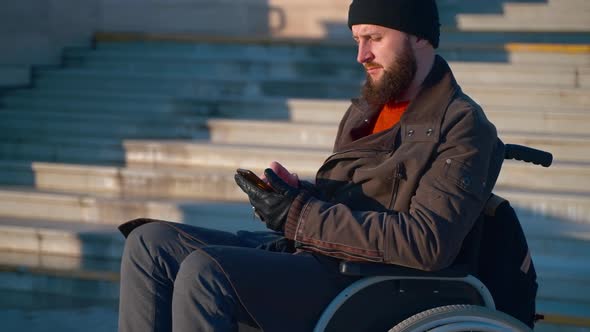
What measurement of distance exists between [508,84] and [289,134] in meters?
1.66

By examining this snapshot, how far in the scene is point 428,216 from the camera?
7.95ft

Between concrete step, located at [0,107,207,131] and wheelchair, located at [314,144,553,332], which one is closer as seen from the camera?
wheelchair, located at [314,144,553,332]

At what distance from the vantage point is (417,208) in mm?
2465

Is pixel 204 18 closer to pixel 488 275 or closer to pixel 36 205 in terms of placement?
pixel 36 205

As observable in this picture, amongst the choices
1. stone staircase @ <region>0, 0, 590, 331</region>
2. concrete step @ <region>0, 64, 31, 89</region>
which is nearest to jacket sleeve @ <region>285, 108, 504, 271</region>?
stone staircase @ <region>0, 0, 590, 331</region>

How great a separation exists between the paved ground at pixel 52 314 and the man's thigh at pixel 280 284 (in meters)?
1.89

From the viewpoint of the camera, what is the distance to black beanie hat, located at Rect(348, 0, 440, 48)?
2.69 metres

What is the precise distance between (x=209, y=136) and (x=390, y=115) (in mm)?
3615

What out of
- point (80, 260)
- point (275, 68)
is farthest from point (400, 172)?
point (275, 68)

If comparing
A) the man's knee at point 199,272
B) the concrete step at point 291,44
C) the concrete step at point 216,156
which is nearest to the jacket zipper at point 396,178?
the man's knee at point 199,272

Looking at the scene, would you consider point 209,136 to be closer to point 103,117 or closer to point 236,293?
point 103,117

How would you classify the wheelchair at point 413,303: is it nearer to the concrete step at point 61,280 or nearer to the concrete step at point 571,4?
the concrete step at point 61,280

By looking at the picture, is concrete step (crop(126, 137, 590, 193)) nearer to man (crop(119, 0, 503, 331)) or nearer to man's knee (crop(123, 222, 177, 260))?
man (crop(119, 0, 503, 331))

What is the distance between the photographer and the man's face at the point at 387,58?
272cm
